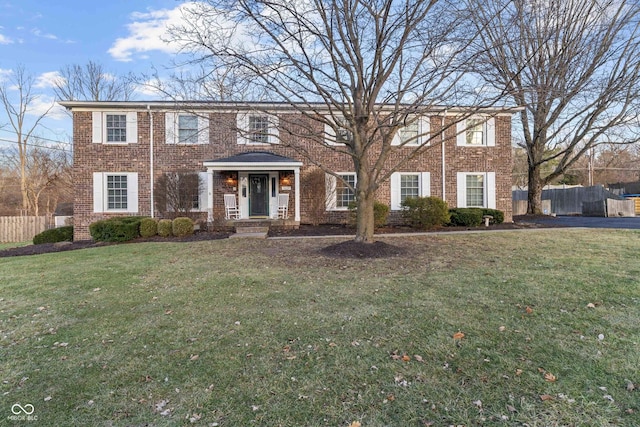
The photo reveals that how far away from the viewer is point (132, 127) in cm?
1323

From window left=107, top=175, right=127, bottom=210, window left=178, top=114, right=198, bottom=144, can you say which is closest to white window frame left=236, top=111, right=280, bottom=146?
window left=178, top=114, right=198, bottom=144

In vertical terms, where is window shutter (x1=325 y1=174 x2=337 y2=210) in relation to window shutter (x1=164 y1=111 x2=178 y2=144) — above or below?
below

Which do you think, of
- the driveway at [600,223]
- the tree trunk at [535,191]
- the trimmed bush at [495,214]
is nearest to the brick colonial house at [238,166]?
the trimmed bush at [495,214]

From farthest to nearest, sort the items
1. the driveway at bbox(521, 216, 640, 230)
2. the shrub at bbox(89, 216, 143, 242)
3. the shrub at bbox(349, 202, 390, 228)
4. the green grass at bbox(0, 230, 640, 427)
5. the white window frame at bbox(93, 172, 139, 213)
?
the white window frame at bbox(93, 172, 139, 213)
the driveway at bbox(521, 216, 640, 230)
the shrub at bbox(349, 202, 390, 228)
the shrub at bbox(89, 216, 143, 242)
the green grass at bbox(0, 230, 640, 427)

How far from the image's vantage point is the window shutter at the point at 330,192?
13.8 meters

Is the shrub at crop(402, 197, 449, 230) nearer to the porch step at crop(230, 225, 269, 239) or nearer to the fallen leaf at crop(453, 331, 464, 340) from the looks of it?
the porch step at crop(230, 225, 269, 239)

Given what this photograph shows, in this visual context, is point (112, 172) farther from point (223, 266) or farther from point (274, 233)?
point (223, 266)

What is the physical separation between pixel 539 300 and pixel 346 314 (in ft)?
8.11

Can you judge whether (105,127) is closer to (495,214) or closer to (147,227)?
(147,227)

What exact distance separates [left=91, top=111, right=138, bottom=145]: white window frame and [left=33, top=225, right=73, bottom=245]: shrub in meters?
3.78

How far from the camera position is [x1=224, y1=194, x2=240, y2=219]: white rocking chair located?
13.2 meters

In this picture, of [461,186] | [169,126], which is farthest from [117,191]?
[461,186]

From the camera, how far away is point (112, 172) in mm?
13234

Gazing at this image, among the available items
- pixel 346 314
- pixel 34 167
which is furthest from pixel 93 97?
pixel 346 314
